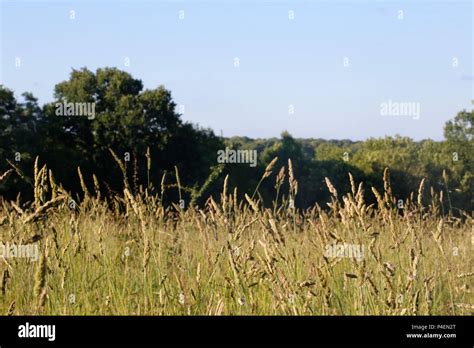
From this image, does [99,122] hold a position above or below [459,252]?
above

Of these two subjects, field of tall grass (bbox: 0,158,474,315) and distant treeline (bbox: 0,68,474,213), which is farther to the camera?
distant treeline (bbox: 0,68,474,213)

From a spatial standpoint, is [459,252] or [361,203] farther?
[459,252]

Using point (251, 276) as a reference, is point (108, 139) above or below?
above

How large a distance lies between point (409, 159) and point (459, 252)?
6820 centimetres

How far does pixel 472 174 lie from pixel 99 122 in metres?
46.0

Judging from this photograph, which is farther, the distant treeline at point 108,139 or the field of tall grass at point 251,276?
the distant treeline at point 108,139

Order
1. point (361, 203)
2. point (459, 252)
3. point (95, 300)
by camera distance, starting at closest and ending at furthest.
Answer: point (361, 203) → point (95, 300) → point (459, 252)

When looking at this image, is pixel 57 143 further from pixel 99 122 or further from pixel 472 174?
pixel 472 174

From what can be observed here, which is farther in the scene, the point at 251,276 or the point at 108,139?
the point at 108,139

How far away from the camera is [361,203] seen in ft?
11.0
